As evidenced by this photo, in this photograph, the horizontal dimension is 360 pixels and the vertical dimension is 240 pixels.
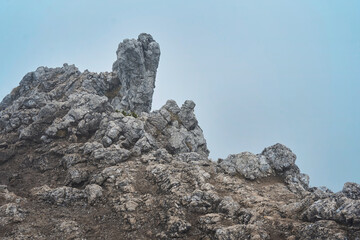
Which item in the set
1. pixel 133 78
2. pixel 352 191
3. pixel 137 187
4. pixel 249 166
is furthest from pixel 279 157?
pixel 133 78

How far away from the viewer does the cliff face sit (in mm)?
18984

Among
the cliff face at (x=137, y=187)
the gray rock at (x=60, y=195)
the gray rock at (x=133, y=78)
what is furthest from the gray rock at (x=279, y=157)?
the gray rock at (x=133, y=78)

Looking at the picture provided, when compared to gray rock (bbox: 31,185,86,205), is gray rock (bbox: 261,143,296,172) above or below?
above

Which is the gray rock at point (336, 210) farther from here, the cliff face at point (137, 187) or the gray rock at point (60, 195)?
the gray rock at point (60, 195)

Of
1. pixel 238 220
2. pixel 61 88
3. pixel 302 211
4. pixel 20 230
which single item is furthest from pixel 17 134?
pixel 302 211

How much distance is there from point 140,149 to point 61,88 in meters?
42.3

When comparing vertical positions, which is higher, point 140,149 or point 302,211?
point 140,149

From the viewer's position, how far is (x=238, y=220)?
19.9 meters

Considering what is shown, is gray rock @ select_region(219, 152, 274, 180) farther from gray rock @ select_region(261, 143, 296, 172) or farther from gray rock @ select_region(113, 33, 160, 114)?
gray rock @ select_region(113, 33, 160, 114)

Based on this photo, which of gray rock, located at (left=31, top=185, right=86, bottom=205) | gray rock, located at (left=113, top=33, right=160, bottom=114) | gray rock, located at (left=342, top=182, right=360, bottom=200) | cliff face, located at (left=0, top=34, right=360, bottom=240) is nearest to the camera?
cliff face, located at (left=0, top=34, right=360, bottom=240)

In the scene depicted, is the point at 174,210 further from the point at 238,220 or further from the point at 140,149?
the point at 140,149

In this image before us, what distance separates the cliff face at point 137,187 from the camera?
18984 millimetres

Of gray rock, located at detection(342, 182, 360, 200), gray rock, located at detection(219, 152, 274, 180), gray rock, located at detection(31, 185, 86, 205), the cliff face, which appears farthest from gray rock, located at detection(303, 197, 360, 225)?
gray rock, located at detection(31, 185, 86, 205)

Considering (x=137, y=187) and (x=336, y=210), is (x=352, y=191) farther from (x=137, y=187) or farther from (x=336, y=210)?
(x=137, y=187)
